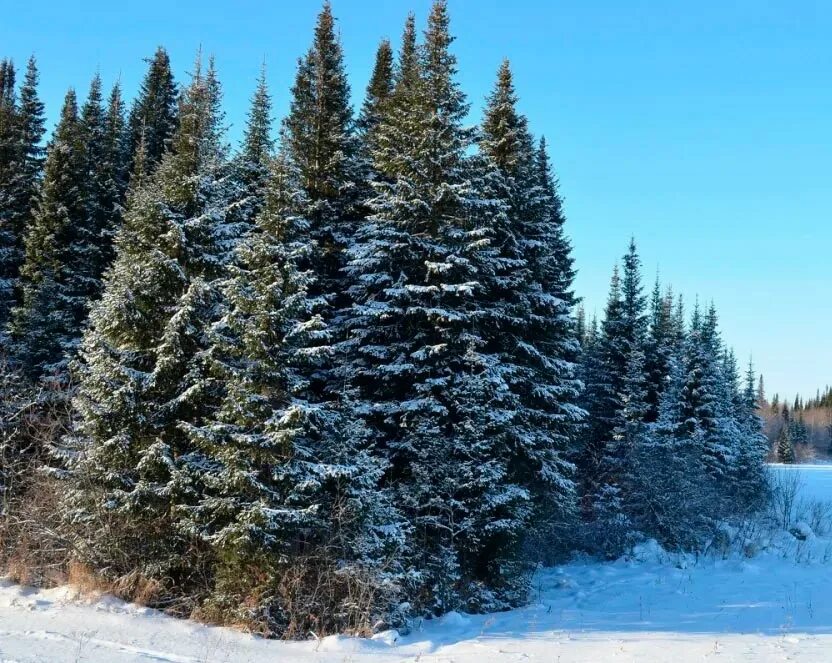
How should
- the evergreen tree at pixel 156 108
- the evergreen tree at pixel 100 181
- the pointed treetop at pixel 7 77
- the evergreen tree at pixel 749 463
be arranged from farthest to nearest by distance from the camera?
the pointed treetop at pixel 7 77, the evergreen tree at pixel 749 463, the evergreen tree at pixel 156 108, the evergreen tree at pixel 100 181

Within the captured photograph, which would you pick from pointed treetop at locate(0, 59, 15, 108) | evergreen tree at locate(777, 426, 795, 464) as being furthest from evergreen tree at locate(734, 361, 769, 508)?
pointed treetop at locate(0, 59, 15, 108)

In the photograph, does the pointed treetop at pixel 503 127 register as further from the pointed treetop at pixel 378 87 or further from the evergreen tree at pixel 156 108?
the evergreen tree at pixel 156 108

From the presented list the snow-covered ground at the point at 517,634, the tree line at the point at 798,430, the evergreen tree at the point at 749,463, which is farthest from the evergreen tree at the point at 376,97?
the tree line at the point at 798,430

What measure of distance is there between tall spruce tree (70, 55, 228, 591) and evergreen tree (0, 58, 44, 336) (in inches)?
687

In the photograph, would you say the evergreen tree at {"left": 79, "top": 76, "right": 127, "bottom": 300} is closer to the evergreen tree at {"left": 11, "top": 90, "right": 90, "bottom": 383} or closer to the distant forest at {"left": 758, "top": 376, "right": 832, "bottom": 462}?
the evergreen tree at {"left": 11, "top": 90, "right": 90, "bottom": 383}

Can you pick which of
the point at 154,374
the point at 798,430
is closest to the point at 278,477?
the point at 154,374

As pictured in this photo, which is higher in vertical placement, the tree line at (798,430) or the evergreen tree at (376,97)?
the evergreen tree at (376,97)

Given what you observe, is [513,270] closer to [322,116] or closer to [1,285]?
[322,116]

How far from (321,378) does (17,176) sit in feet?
85.9

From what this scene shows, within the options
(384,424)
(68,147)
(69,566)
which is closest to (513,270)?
(384,424)

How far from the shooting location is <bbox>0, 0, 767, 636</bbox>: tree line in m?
12.7

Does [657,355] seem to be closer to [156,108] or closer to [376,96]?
[376,96]

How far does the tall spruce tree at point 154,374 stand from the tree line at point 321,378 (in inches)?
2.1

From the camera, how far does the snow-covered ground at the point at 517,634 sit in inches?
366
